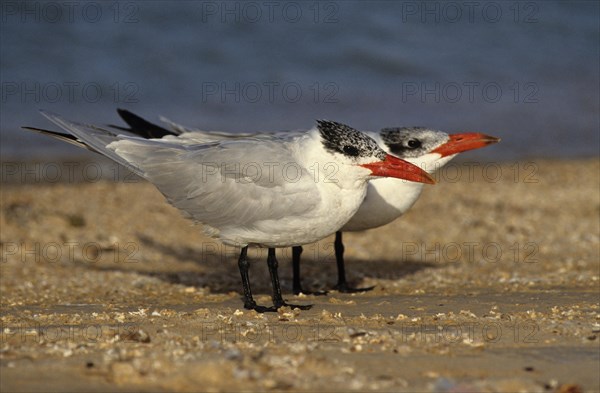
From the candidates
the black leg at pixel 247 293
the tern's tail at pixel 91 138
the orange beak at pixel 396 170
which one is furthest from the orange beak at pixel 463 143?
the tern's tail at pixel 91 138

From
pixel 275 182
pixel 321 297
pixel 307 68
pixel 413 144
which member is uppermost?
pixel 307 68

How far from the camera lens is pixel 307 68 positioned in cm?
1474

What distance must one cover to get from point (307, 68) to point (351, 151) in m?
9.61

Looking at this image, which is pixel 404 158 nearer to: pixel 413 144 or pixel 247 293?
pixel 413 144

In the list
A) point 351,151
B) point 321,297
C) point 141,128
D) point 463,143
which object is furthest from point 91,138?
point 463,143

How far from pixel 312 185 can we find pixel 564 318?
1544 mm

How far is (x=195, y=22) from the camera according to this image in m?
16.0

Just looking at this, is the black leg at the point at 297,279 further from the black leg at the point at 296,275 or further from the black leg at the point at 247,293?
the black leg at the point at 247,293

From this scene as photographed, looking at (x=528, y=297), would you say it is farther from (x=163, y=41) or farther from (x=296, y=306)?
(x=163, y=41)

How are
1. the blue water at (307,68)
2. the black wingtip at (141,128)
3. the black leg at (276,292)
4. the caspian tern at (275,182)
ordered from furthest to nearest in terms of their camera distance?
the blue water at (307,68) → the black wingtip at (141,128) → the black leg at (276,292) → the caspian tern at (275,182)

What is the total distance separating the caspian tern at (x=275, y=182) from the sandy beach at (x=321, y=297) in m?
0.47

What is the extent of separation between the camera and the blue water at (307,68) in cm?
1267

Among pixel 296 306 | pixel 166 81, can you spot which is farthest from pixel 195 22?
pixel 296 306

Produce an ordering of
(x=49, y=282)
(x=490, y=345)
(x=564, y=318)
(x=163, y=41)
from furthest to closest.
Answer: (x=163, y=41) < (x=49, y=282) < (x=564, y=318) < (x=490, y=345)
